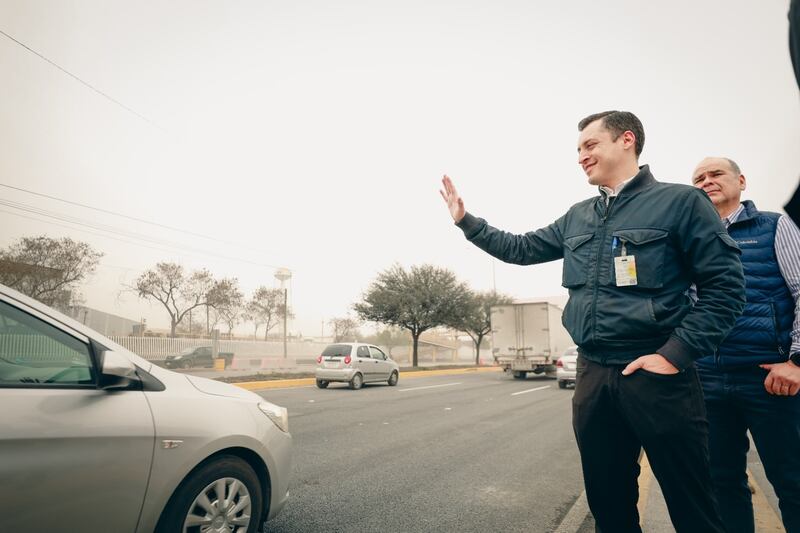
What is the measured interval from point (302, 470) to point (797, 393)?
4128 millimetres

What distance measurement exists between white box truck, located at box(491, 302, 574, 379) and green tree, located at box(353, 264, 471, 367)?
34.1ft

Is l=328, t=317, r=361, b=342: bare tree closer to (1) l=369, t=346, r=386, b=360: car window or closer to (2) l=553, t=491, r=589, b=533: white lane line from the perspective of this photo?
(1) l=369, t=346, r=386, b=360: car window

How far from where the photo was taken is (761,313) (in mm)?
2430

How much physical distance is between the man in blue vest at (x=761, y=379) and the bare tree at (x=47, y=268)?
102 ft

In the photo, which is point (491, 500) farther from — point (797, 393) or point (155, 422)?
point (155, 422)

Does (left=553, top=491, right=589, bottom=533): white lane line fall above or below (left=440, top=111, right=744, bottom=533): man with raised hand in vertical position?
below

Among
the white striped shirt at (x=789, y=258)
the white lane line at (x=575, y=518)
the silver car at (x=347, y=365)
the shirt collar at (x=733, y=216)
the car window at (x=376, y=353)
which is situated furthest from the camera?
the car window at (x=376, y=353)

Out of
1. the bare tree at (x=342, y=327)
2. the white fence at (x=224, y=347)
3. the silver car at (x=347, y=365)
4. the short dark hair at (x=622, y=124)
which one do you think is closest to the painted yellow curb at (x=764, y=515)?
the short dark hair at (x=622, y=124)

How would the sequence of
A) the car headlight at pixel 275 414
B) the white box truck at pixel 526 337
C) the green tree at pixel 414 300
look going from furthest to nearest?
the green tree at pixel 414 300, the white box truck at pixel 526 337, the car headlight at pixel 275 414

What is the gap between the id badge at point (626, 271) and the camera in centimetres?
193

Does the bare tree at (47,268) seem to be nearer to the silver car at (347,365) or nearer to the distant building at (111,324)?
the distant building at (111,324)

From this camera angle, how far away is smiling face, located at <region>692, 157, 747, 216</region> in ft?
8.95

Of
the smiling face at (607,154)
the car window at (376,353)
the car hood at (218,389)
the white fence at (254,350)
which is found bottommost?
the white fence at (254,350)

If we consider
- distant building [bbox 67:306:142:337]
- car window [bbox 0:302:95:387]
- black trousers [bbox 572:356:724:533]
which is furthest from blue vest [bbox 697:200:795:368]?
distant building [bbox 67:306:142:337]
